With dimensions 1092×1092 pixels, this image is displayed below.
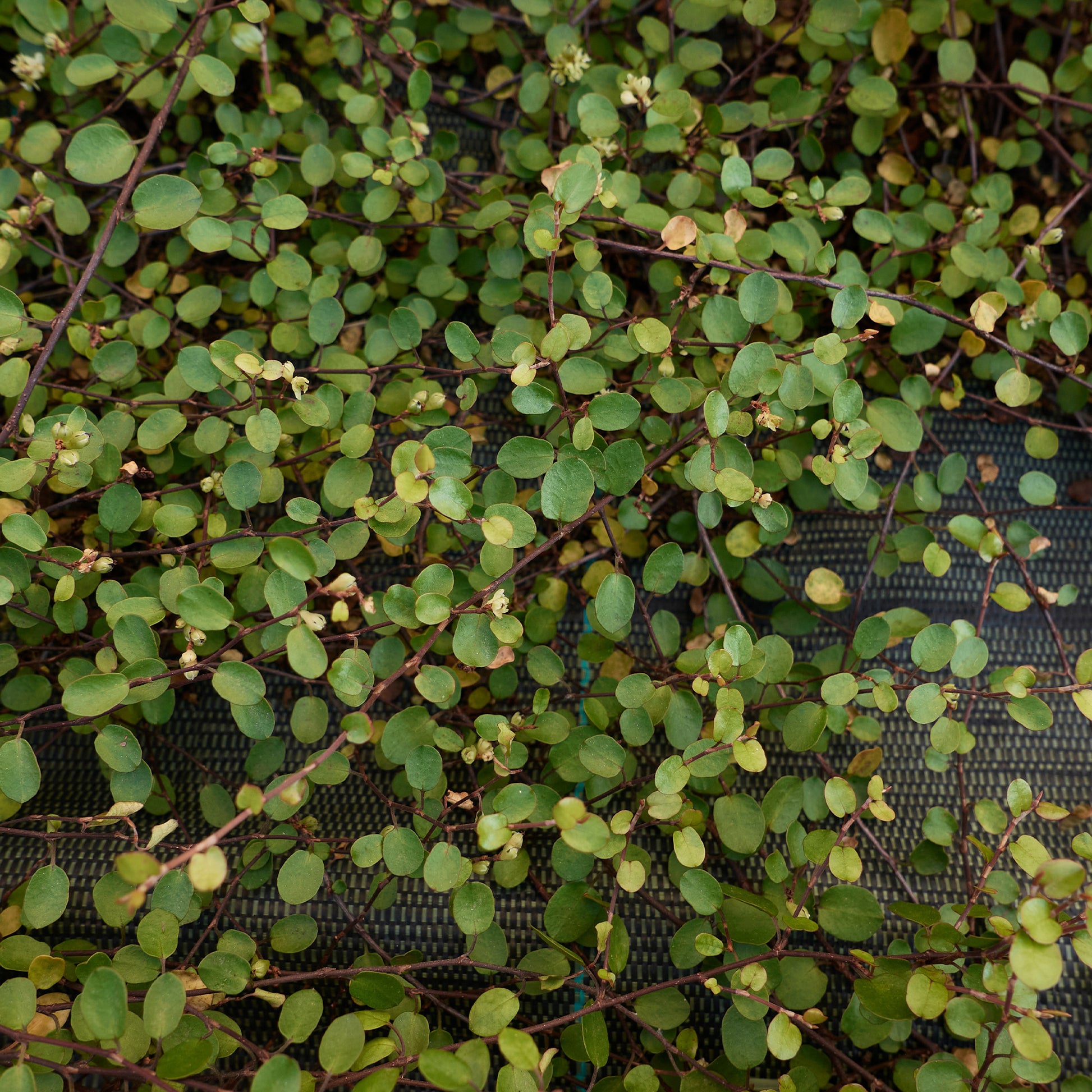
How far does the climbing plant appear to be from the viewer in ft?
2.49

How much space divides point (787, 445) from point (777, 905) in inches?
20.1

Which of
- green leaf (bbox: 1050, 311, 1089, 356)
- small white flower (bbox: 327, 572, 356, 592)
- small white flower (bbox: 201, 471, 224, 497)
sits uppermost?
green leaf (bbox: 1050, 311, 1089, 356)

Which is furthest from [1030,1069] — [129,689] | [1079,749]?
[129,689]

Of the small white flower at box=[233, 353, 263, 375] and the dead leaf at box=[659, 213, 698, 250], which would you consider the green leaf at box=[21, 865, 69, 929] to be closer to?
the small white flower at box=[233, 353, 263, 375]

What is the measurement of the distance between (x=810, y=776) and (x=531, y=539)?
0.45m

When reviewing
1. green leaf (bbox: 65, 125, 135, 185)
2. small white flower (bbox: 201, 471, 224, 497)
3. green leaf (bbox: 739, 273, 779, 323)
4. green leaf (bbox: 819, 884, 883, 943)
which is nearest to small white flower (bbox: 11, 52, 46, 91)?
green leaf (bbox: 65, 125, 135, 185)

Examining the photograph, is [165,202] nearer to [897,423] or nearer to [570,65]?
[570,65]

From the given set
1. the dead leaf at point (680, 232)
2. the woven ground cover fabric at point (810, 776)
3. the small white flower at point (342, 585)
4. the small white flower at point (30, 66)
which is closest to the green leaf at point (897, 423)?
the woven ground cover fabric at point (810, 776)

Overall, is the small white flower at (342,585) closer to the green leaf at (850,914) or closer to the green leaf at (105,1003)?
the green leaf at (105,1003)

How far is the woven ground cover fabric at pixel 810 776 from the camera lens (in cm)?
89

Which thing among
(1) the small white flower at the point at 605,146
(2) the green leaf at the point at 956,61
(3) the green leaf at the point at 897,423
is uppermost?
(2) the green leaf at the point at 956,61

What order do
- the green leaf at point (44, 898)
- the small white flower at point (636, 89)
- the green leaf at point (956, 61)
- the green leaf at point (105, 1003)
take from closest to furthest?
1. the green leaf at point (105, 1003)
2. the green leaf at point (44, 898)
3. the small white flower at point (636, 89)
4. the green leaf at point (956, 61)

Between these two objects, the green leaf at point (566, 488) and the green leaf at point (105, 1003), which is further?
the green leaf at point (566, 488)

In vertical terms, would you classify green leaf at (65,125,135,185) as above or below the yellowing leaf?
below
